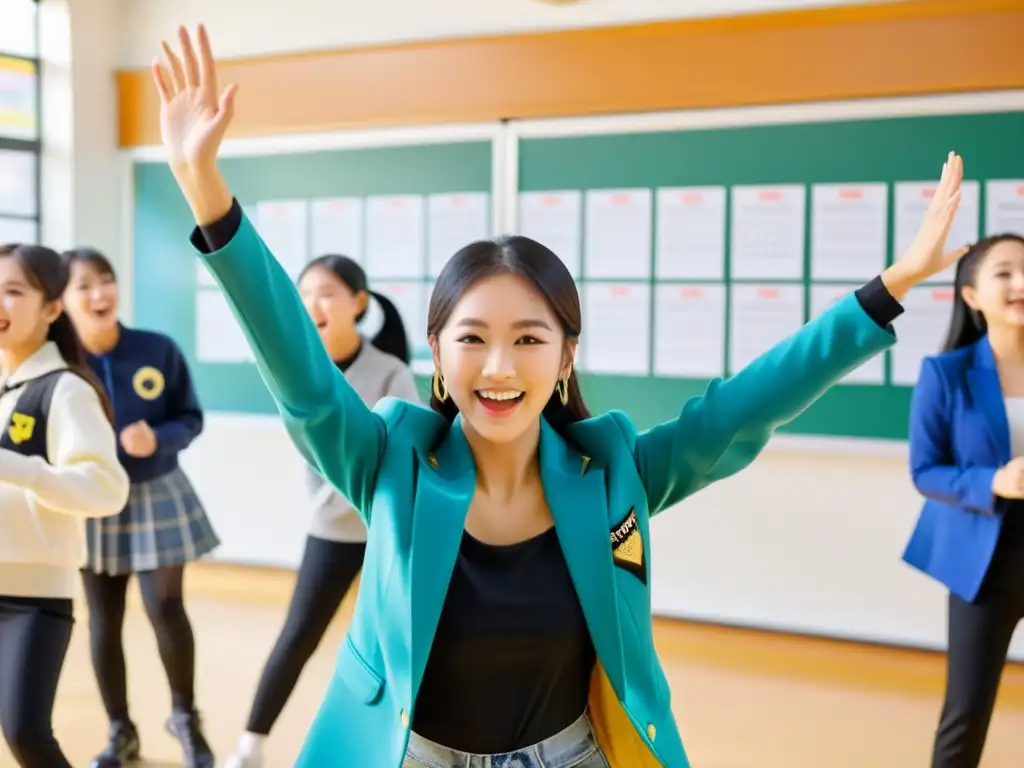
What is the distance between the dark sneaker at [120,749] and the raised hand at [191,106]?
224cm

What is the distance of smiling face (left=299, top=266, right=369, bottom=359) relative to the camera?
115 inches

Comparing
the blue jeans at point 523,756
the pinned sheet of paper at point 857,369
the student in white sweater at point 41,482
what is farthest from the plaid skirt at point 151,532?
the pinned sheet of paper at point 857,369

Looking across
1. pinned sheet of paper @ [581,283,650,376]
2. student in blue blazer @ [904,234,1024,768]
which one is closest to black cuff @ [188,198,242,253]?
student in blue blazer @ [904,234,1024,768]

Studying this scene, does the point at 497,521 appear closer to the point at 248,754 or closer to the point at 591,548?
the point at 591,548

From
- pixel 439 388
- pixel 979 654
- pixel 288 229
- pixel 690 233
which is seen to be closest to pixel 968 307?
pixel 979 654

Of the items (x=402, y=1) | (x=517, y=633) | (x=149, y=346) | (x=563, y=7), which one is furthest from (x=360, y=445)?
(x=402, y=1)

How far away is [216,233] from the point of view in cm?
114

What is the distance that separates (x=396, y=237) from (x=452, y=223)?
0.92 ft

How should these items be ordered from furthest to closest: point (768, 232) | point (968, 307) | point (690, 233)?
1. point (690, 233)
2. point (768, 232)
3. point (968, 307)

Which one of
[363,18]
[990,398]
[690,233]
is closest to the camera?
[990,398]

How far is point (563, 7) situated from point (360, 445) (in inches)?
135

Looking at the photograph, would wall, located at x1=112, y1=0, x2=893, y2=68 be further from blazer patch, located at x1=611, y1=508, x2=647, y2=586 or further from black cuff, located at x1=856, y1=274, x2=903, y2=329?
blazer patch, located at x1=611, y1=508, x2=647, y2=586

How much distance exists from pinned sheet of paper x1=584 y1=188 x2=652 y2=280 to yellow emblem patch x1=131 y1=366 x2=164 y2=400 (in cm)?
193

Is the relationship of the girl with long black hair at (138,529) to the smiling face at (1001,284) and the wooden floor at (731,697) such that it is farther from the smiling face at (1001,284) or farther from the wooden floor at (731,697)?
the smiling face at (1001,284)
